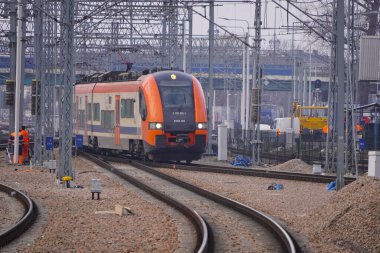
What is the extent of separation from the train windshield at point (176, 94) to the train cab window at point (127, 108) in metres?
2.00

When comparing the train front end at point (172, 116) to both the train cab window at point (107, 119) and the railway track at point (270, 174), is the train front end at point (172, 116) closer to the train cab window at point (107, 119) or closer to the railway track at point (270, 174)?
the railway track at point (270, 174)

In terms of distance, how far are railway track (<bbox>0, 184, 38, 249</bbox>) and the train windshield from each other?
12447 millimetres

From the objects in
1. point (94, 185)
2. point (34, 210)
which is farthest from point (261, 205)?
point (34, 210)

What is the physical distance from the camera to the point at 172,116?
36.4m

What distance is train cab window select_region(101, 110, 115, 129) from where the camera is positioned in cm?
4059

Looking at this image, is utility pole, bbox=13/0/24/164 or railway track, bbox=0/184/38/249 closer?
railway track, bbox=0/184/38/249

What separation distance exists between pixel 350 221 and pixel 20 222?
224 inches

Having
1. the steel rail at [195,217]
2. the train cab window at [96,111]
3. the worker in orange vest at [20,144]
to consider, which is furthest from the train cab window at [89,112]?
the steel rail at [195,217]

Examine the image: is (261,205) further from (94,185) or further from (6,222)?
(6,222)

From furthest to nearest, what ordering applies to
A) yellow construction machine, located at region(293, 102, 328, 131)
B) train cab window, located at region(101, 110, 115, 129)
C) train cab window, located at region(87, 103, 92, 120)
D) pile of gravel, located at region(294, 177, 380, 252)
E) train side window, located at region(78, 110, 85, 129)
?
yellow construction machine, located at region(293, 102, 328, 131) < train side window, located at region(78, 110, 85, 129) < train cab window, located at region(87, 103, 92, 120) < train cab window, located at region(101, 110, 115, 129) < pile of gravel, located at region(294, 177, 380, 252)

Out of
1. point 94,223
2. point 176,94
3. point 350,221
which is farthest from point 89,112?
point 350,221

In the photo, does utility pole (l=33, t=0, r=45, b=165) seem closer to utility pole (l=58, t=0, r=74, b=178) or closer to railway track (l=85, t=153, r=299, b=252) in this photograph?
utility pole (l=58, t=0, r=74, b=178)

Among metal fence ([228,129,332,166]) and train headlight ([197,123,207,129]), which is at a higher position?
train headlight ([197,123,207,129])

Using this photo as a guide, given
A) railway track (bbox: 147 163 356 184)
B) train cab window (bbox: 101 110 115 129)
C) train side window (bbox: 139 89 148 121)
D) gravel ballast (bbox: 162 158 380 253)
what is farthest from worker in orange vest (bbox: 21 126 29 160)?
gravel ballast (bbox: 162 158 380 253)
